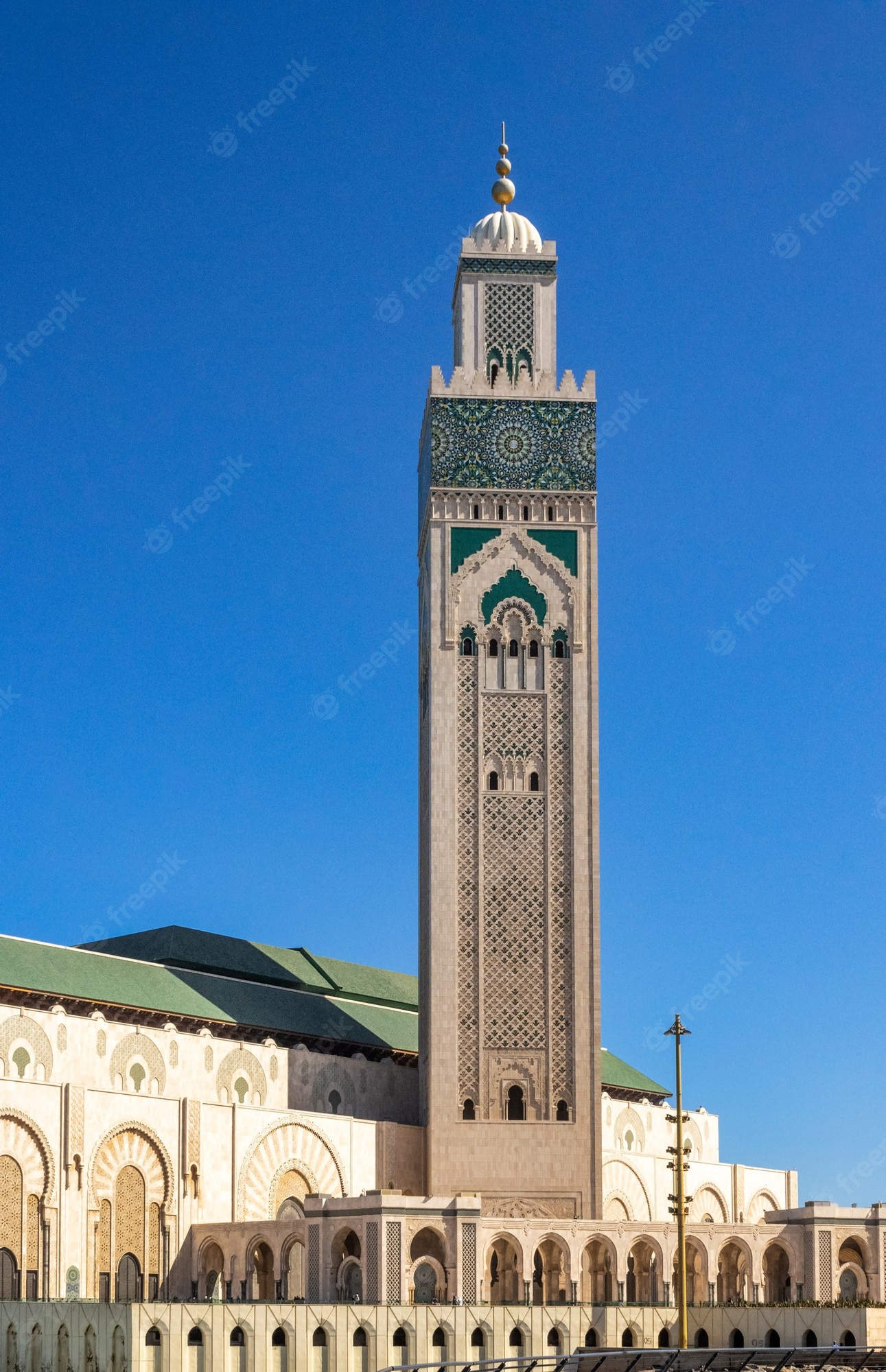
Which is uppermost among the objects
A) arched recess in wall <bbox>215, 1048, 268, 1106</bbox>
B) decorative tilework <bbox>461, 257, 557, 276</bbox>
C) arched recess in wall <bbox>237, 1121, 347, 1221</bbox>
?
decorative tilework <bbox>461, 257, 557, 276</bbox>

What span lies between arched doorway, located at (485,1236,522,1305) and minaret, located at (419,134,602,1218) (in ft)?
8.96

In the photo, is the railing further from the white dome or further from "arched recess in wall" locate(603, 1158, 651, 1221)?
the white dome

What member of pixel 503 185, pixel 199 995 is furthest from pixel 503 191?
pixel 199 995

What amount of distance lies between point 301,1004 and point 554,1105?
7.32 m

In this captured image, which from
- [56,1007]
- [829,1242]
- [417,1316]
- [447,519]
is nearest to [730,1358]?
[417,1316]

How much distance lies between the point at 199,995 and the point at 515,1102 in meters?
7.79

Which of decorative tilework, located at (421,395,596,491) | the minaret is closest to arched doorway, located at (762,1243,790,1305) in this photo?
the minaret

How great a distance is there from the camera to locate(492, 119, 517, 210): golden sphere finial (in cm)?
4972

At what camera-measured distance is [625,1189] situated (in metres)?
50.9

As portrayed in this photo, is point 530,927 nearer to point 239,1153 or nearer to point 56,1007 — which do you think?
point 239,1153

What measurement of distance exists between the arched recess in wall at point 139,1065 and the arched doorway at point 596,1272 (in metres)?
9.94

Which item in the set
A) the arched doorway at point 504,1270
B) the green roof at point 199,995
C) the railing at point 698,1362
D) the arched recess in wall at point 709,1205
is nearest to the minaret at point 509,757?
the arched doorway at point 504,1270

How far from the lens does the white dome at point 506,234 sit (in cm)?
4866

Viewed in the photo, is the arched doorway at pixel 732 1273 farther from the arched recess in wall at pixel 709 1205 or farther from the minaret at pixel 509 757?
the arched recess in wall at pixel 709 1205
